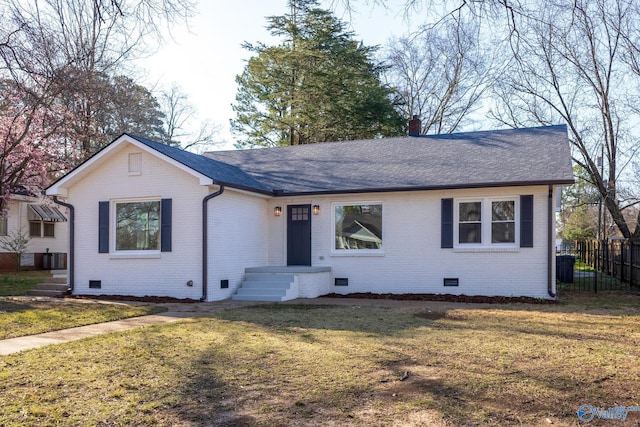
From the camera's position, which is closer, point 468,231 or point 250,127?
point 468,231

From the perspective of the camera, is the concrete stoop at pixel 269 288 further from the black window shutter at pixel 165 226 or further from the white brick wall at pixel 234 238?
the black window shutter at pixel 165 226

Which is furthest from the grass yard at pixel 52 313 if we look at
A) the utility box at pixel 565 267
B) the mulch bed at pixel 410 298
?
the utility box at pixel 565 267

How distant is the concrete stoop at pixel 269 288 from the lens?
1328 cm

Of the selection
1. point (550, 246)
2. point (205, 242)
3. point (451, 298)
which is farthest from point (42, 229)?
point (550, 246)

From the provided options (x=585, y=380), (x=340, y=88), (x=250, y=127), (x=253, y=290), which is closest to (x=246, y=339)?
(x=585, y=380)

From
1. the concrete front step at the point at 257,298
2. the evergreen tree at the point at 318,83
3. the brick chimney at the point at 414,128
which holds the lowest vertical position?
the concrete front step at the point at 257,298

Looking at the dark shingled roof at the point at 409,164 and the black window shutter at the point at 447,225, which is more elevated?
the dark shingled roof at the point at 409,164

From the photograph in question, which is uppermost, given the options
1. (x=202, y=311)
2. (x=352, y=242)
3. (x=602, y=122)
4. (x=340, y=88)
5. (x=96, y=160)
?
(x=340, y=88)

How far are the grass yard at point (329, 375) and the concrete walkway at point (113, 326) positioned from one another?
47 centimetres

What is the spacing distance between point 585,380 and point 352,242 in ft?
32.5

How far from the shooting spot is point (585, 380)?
5.11 m

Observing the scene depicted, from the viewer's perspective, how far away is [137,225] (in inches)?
554

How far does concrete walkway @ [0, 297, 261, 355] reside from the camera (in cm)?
736

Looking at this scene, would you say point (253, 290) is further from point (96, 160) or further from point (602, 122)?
point (602, 122)
